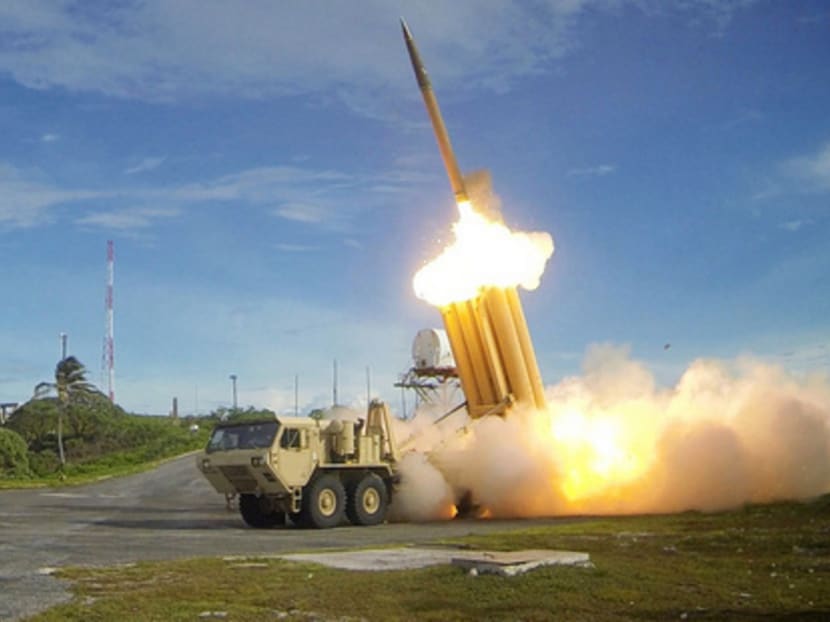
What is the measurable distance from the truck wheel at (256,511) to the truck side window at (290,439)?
1.85 meters

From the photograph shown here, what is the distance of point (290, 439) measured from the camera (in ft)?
77.2

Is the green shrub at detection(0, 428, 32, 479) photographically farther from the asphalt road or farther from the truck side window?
the truck side window

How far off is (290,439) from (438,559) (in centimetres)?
969

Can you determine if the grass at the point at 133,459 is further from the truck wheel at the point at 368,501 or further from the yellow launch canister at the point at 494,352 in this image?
the yellow launch canister at the point at 494,352

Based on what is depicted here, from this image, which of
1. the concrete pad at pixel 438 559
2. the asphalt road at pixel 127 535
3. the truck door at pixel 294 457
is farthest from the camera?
the truck door at pixel 294 457

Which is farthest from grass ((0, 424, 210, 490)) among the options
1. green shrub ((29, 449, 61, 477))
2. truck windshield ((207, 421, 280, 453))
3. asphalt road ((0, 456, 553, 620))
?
truck windshield ((207, 421, 280, 453))

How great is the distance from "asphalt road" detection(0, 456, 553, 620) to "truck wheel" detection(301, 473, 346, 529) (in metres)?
0.51

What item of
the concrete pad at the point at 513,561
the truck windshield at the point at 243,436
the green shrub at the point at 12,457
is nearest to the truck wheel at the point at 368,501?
the truck windshield at the point at 243,436

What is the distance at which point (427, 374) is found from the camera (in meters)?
40.8

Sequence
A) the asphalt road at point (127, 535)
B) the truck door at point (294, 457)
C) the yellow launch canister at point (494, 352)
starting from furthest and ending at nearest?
the yellow launch canister at point (494, 352)
the truck door at point (294, 457)
the asphalt road at point (127, 535)

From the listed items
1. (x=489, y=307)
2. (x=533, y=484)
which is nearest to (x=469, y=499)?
(x=533, y=484)

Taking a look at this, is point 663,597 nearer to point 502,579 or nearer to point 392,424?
point 502,579

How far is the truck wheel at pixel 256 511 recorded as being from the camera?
964 inches

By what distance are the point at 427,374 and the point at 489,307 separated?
49.4ft
